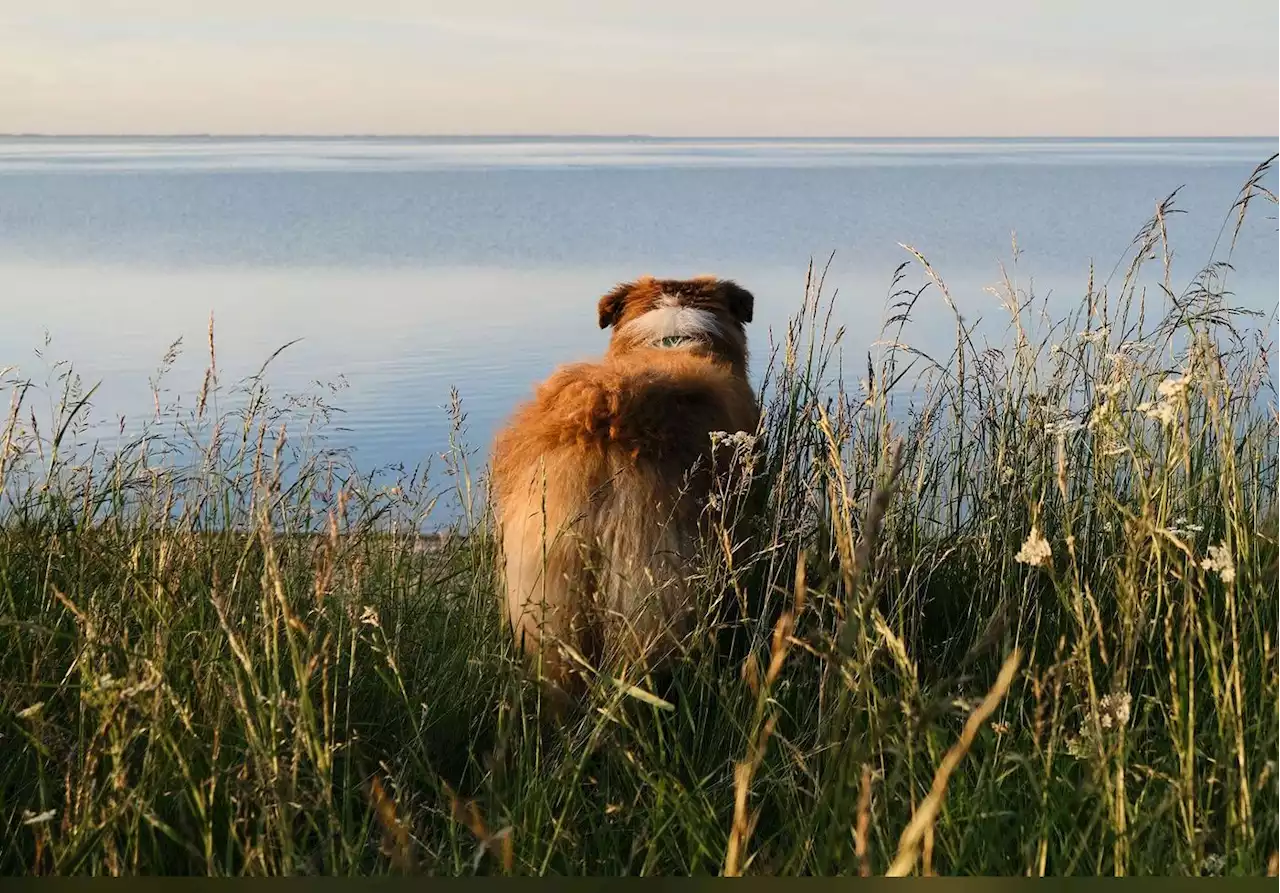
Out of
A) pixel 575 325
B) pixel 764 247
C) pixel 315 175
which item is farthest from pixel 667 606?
pixel 315 175

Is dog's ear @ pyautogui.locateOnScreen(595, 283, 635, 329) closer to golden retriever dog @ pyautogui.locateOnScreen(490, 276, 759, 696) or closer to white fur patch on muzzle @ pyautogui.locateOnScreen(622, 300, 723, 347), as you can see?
white fur patch on muzzle @ pyautogui.locateOnScreen(622, 300, 723, 347)

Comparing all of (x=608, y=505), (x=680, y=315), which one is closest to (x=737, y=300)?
(x=680, y=315)

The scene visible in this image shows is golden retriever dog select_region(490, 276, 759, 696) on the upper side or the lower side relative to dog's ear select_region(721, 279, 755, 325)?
lower

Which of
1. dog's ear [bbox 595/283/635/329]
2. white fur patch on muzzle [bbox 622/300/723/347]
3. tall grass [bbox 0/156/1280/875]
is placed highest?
dog's ear [bbox 595/283/635/329]

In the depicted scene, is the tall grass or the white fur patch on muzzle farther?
the white fur patch on muzzle

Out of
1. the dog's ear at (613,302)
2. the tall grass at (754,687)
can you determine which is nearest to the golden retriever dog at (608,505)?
the tall grass at (754,687)

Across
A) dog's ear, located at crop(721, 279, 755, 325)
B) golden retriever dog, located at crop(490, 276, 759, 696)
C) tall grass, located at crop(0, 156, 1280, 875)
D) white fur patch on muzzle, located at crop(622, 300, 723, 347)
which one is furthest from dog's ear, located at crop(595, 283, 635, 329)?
golden retriever dog, located at crop(490, 276, 759, 696)

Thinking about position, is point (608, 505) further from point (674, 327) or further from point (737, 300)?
point (737, 300)

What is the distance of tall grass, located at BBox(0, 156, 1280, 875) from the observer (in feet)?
6.70

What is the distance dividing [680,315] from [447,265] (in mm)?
18163

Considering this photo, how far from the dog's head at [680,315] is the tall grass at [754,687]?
0.76m

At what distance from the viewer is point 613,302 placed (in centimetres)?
577

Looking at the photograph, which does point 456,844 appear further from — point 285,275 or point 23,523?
point 285,275

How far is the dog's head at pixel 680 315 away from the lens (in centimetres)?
526
